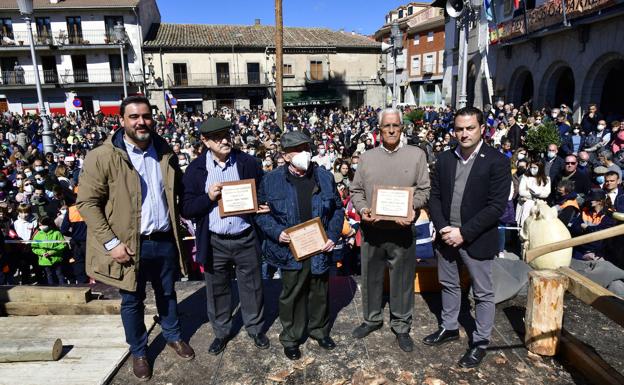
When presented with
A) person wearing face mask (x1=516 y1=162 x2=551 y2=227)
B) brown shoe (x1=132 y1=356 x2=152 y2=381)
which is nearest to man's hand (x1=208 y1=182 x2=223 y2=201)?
brown shoe (x1=132 y1=356 x2=152 y2=381)

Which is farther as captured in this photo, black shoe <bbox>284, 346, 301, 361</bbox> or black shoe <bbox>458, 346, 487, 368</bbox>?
black shoe <bbox>284, 346, 301, 361</bbox>

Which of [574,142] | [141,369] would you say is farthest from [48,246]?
[574,142]

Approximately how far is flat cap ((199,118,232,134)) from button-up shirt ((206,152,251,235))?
0.95 ft

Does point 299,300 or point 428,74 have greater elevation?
point 428,74

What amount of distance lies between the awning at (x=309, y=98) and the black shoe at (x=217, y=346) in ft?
116

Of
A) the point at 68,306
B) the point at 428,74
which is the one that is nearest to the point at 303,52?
the point at 428,74

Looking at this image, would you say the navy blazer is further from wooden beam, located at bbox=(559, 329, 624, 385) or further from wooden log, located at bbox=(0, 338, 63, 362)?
wooden log, located at bbox=(0, 338, 63, 362)

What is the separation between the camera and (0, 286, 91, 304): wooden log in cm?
424

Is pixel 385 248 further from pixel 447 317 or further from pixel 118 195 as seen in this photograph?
pixel 118 195

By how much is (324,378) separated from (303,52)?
37722 mm

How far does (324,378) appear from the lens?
3.25 meters

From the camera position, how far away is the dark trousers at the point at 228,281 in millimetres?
3516

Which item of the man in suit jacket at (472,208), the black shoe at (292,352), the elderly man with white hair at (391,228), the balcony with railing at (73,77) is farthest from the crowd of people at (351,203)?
the balcony with railing at (73,77)

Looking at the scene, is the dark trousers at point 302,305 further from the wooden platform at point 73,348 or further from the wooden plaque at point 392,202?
the wooden platform at point 73,348
